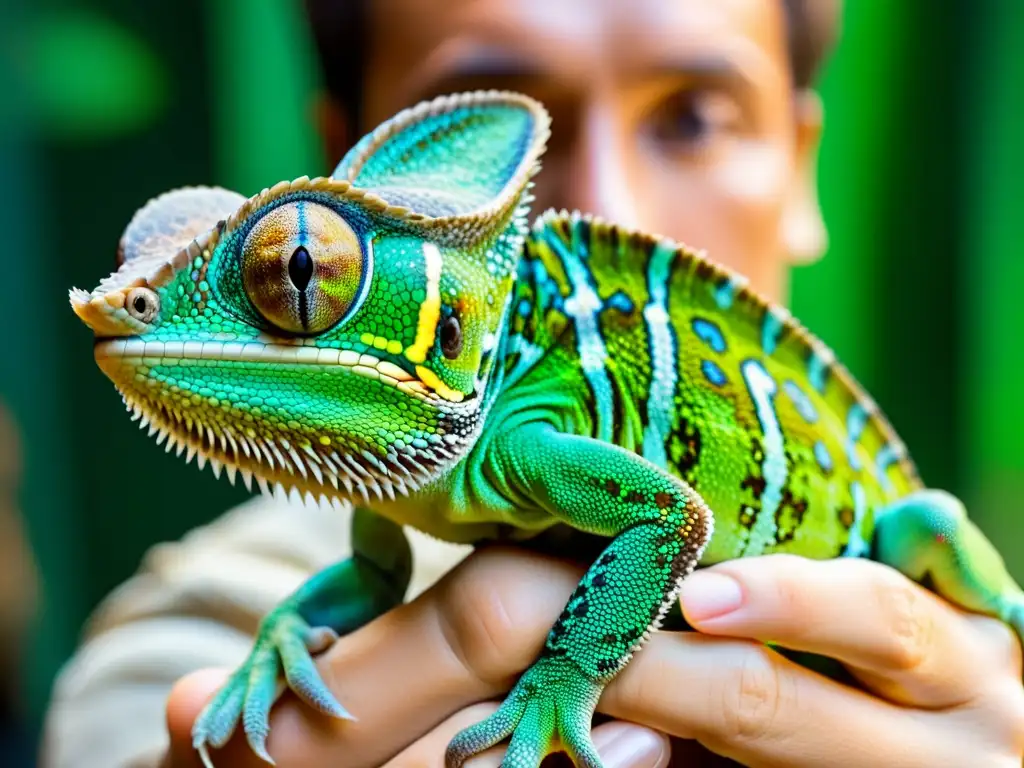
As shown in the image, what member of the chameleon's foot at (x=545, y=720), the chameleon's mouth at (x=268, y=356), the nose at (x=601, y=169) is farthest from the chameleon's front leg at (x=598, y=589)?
the nose at (x=601, y=169)

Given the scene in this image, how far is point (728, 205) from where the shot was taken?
95 cm

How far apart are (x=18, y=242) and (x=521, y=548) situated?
1214 millimetres

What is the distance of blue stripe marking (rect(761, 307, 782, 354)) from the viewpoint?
0.66 metres

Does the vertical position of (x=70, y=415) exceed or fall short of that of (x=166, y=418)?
it falls short

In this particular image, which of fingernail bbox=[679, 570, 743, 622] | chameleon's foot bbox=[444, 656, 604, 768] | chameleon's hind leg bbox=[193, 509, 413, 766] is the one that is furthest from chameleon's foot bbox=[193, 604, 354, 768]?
fingernail bbox=[679, 570, 743, 622]

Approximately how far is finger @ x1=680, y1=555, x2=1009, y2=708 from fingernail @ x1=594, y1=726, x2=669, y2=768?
83 mm

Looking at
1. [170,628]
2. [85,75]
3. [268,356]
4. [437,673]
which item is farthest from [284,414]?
[85,75]

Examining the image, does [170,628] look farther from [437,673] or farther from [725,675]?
[725,675]

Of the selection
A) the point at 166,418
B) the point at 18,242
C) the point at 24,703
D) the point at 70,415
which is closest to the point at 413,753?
the point at 166,418

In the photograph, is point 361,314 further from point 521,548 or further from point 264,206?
point 521,548

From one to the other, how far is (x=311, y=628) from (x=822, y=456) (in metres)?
0.41

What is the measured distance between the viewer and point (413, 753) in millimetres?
603

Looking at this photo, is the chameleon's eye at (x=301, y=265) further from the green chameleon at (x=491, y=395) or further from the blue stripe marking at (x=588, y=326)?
the blue stripe marking at (x=588, y=326)

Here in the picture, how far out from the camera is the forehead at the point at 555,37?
2.81ft
